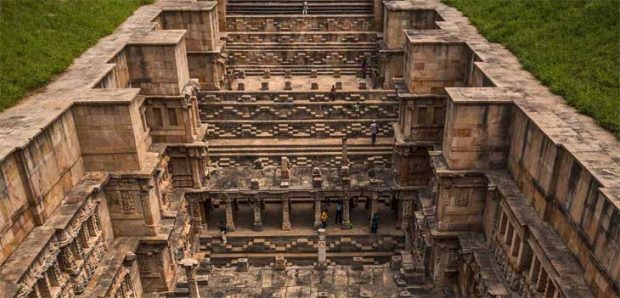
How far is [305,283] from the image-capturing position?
63.0 ft

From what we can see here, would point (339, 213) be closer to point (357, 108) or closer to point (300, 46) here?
point (357, 108)

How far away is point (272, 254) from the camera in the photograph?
21641mm

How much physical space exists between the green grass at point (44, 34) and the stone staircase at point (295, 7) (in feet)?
25.6

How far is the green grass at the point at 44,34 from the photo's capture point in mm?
17484

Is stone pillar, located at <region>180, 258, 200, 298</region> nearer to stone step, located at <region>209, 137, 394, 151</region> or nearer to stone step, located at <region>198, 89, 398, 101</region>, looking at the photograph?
stone step, located at <region>209, 137, 394, 151</region>

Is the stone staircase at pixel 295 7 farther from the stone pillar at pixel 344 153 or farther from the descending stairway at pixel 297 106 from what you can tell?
the stone pillar at pixel 344 153

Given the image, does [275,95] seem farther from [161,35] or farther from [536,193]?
[536,193]

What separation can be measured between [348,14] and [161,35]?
14.7 metres

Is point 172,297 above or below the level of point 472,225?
below

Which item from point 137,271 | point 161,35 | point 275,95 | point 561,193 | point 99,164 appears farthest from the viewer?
point 275,95

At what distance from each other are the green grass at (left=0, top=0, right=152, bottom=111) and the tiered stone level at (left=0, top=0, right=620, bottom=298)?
78 centimetres

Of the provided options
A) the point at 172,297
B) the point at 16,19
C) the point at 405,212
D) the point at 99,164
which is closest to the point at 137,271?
the point at 172,297

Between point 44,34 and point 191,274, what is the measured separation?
11944mm

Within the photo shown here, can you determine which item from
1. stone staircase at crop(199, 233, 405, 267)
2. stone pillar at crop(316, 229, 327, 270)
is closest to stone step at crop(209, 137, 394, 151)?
stone staircase at crop(199, 233, 405, 267)
